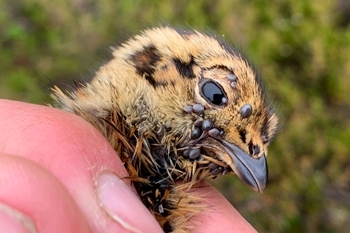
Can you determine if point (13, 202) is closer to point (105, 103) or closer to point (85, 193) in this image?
point (85, 193)

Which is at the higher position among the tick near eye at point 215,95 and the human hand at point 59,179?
the tick near eye at point 215,95

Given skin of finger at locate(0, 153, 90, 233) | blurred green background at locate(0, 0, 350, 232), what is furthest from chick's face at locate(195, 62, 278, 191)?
blurred green background at locate(0, 0, 350, 232)

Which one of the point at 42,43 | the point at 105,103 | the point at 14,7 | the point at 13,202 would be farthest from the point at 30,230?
the point at 14,7

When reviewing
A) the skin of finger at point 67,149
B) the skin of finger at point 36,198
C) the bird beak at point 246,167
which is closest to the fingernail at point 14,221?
the skin of finger at point 36,198

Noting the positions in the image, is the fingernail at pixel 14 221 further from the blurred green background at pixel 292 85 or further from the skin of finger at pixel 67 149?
the blurred green background at pixel 292 85

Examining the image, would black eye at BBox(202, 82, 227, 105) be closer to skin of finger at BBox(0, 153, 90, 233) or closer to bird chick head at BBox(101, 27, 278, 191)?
bird chick head at BBox(101, 27, 278, 191)
